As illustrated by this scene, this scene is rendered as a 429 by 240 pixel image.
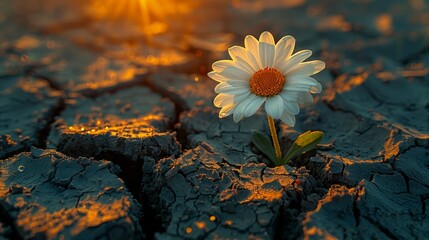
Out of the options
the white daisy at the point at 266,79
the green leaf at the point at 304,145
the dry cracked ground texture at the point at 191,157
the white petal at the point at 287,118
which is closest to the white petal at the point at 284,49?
the white daisy at the point at 266,79

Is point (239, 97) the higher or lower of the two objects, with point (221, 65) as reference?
lower

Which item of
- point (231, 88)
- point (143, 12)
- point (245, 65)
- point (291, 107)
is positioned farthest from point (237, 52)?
point (143, 12)

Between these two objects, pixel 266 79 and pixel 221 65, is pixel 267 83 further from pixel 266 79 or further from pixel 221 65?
pixel 221 65

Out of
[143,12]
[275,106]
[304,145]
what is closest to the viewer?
[275,106]

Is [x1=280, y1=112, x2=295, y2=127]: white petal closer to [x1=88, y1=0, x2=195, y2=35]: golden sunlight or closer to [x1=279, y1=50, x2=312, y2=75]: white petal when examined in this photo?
[x1=279, y1=50, x2=312, y2=75]: white petal

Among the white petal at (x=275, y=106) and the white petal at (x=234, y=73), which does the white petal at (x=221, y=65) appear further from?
the white petal at (x=275, y=106)

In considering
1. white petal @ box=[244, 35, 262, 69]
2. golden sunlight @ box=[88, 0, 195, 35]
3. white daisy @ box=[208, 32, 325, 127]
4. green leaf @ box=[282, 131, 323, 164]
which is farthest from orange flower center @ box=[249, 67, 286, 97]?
golden sunlight @ box=[88, 0, 195, 35]
